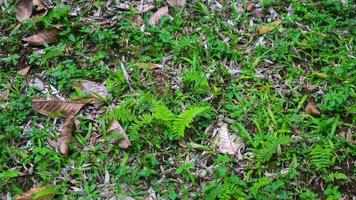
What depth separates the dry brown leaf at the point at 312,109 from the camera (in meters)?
3.83

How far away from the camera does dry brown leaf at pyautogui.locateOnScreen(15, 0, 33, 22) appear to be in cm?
444

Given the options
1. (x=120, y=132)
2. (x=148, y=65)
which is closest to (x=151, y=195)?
(x=120, y=132)

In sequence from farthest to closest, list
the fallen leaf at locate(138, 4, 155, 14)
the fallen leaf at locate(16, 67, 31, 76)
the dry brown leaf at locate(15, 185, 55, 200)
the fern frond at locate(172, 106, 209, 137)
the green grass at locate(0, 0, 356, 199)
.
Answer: the fallen leaf at locate(138, 4, 155, 14)
the fallen leaf at locate(16, 67, 31, 76)
the fern frond at locate(172, 106, 209, 137)
the green grass at locate(0, 0, 356, 199)
the dry brown leaf at locate(15, 185, 55, 200)

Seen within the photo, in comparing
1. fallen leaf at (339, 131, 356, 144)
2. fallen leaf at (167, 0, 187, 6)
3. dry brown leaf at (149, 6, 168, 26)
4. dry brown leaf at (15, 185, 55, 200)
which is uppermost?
fallen leaf at (167, 0, 187, 6)

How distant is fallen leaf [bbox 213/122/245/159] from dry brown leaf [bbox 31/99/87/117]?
107 centimetres

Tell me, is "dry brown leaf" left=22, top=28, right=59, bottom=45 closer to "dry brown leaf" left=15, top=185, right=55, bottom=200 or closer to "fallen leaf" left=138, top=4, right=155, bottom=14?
"fallen leaf" left=138, top=4, right=155, bottom=14

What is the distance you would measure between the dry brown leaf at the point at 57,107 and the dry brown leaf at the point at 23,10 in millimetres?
968

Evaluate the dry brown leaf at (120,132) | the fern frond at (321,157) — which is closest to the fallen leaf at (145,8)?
the dry brown leaf at (120,132)

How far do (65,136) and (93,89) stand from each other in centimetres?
48

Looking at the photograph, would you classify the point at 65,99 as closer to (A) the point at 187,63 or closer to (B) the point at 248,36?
(A) the point at 187,63

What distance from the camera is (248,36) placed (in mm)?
4359

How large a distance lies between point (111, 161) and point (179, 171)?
0.50m

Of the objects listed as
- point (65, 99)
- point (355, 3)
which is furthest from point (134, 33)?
point (355, 3)

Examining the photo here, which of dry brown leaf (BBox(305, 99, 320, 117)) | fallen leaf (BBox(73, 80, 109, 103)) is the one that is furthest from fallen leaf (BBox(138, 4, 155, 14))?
dry brown leaf (BBox(305, 99, 320, 117))
